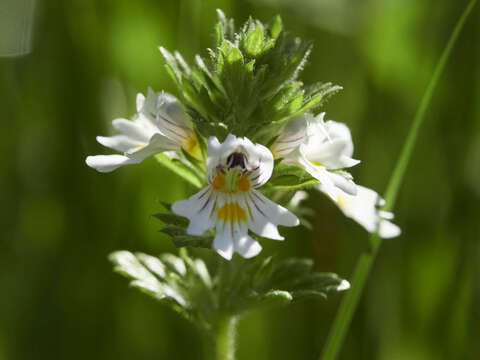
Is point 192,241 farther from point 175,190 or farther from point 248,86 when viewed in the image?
point 175,190

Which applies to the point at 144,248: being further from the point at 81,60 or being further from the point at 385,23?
the point at 385,23

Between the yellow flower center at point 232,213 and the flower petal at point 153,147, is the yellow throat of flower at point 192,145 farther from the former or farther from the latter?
the yellow flower center at point 232,213

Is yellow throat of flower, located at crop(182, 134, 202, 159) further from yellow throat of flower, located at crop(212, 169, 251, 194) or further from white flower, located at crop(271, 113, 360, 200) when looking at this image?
white flower, located at crop(271, 113, 360, 200)

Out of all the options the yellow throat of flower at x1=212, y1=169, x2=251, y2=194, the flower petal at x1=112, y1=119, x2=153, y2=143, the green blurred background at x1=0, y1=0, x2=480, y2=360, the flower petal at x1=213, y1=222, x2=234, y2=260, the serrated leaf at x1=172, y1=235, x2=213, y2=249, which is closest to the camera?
the flower petal at x1=213, y1=222, x2=234, y2=260

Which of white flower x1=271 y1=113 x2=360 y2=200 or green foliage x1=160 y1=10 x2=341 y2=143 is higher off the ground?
green foliage x1=160 y1=10 x2=341 y2=143

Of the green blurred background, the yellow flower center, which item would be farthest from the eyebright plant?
the green blurred background

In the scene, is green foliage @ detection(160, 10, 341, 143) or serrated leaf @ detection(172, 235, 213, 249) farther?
green foliage @ detection(160, 10, 341, 143)

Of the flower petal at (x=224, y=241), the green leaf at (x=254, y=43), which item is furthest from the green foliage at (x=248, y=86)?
the flower petal at (x=224, y=241)
